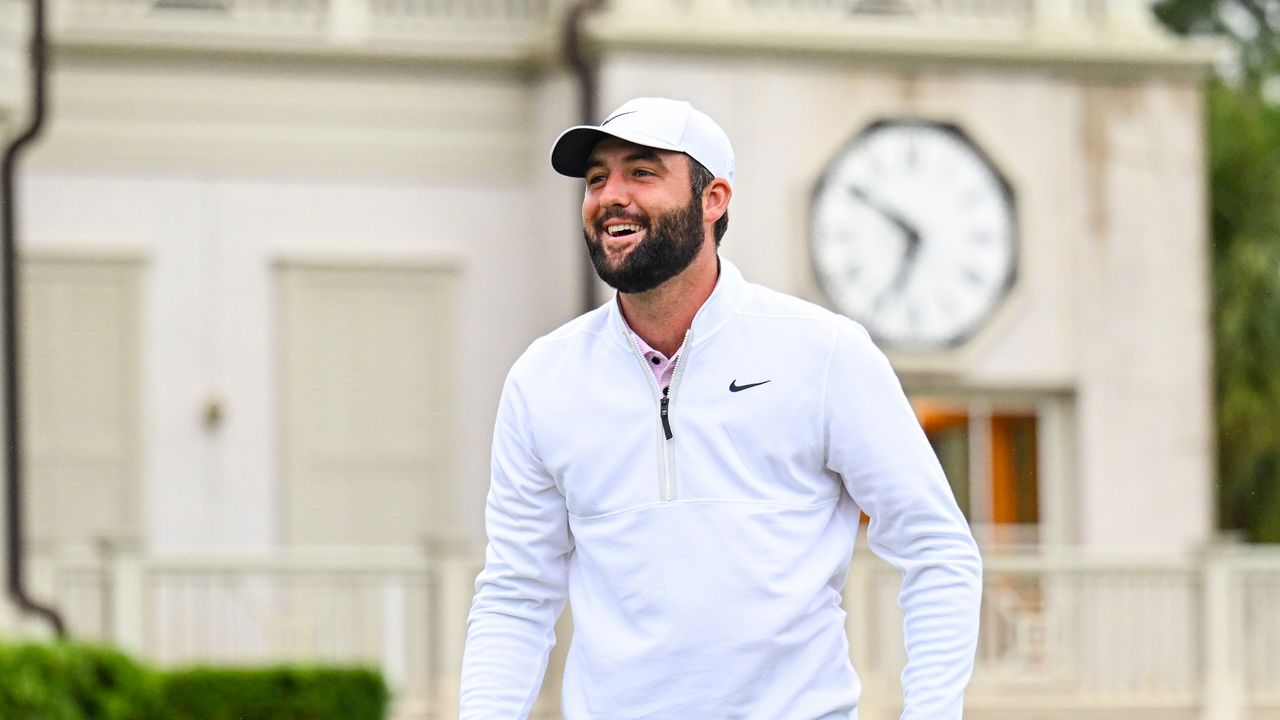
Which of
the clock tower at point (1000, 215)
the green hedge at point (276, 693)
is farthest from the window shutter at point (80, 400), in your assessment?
the green hedge at point (276, 693)

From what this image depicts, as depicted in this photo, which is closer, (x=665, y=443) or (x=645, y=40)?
(x=665, y=443)

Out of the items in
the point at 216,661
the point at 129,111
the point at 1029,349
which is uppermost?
the point at 129,111

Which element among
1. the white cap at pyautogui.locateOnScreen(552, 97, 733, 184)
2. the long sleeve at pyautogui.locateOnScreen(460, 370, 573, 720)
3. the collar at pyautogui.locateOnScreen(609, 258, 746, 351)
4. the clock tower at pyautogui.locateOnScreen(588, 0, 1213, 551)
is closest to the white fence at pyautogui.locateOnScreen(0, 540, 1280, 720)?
the clock tower at pyautogui.locateOnScreen(588, 0, 1213, 551)

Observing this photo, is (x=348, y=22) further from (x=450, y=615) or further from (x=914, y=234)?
(x=450, y=615)

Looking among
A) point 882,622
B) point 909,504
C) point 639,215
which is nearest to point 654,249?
point 639,215

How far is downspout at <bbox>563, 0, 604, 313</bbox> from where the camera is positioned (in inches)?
719

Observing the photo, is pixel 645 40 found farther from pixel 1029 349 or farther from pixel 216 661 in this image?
pixel 216 661

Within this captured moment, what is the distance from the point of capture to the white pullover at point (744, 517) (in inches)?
153

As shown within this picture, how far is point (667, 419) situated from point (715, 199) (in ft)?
1.12

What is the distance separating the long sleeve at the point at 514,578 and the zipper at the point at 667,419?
0.22m

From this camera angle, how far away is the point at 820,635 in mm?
3943

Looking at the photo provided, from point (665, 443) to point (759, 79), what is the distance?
581 inches

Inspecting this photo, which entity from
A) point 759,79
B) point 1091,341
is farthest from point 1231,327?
point 759,79

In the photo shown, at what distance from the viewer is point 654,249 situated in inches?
155
